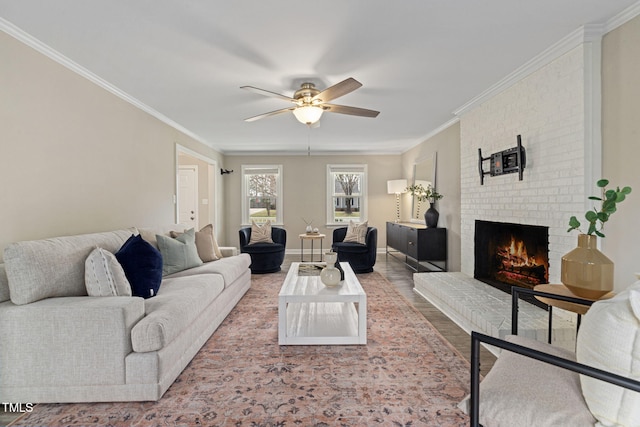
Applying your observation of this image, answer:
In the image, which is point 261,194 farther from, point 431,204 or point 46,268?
point 46,268

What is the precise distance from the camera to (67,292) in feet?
6.55

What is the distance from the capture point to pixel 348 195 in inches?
287

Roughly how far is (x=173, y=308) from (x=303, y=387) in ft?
3.35

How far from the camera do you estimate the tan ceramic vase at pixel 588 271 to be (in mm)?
1661

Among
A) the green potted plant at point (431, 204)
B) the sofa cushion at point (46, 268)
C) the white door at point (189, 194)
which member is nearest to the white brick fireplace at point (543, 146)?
the green potted plant at point (431, 204)

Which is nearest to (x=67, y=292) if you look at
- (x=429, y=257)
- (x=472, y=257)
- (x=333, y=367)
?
(x=333, y=367)

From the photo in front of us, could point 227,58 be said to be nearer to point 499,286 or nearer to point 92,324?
point 92,324

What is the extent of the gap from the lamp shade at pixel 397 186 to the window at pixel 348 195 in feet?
2.36

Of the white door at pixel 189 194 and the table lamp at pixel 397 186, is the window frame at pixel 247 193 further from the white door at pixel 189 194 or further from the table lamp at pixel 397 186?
the table lamp at pixel 397 186

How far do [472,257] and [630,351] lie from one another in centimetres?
315

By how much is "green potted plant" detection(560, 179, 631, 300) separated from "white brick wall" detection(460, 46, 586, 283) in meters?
0.73

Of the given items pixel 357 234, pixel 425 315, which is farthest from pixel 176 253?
pixel 357 234

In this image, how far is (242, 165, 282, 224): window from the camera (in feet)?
23.7

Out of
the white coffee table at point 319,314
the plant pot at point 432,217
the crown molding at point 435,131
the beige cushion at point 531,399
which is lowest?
the white coffee table at point 319,314
